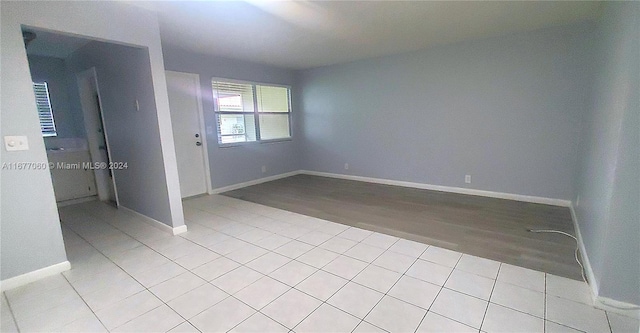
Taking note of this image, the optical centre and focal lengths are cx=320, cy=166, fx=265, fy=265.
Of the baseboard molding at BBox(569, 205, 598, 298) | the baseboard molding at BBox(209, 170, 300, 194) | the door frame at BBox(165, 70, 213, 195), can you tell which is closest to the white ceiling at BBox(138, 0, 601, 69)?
the door frame at BBox(165, 70, 213, 195)

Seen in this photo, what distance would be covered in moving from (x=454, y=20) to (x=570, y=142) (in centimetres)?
224

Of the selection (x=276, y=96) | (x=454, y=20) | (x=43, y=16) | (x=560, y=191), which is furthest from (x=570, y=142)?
(x=43, y=16)

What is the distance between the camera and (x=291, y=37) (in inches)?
141

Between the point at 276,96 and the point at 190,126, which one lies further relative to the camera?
the point at 276,96

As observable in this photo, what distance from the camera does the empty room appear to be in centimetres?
175

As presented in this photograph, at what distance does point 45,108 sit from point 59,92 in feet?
1.10

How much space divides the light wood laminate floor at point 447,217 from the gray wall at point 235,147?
0.48 m

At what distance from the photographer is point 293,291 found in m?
1.98

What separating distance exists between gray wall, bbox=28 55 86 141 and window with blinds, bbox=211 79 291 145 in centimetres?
238

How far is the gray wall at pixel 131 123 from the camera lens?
9.78ft

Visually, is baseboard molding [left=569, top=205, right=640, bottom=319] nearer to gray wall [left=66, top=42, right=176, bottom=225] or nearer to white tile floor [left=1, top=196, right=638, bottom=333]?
white tile floor [left=1, top=196, right=638, bottom=333]

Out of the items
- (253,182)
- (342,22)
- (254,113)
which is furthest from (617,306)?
(254,113)

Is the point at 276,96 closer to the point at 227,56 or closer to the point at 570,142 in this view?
the point at 227,56

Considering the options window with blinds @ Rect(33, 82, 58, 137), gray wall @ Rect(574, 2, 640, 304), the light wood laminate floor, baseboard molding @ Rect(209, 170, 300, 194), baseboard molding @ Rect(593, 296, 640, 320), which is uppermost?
window with blinds @ Rect(33, 82, 58, 137)
